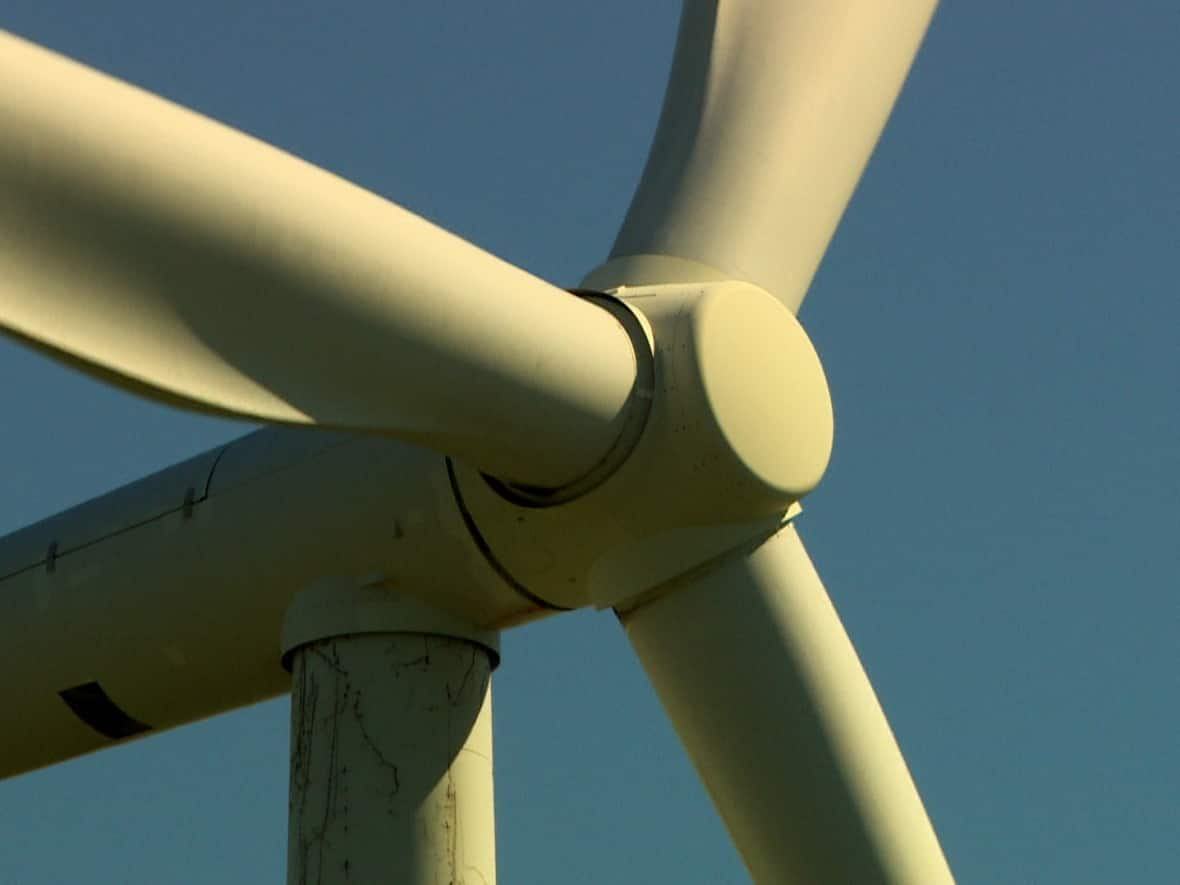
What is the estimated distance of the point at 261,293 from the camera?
488 cm

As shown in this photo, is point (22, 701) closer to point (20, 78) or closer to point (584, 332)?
point (584, 332)

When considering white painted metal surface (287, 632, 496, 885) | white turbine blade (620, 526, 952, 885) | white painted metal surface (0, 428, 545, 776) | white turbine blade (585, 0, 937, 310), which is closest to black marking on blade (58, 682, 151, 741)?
white painted metal surface (0, 428, 545, 776)

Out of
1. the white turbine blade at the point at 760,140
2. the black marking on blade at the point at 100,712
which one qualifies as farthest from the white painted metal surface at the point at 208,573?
the white turbine blade at the point at 760,140

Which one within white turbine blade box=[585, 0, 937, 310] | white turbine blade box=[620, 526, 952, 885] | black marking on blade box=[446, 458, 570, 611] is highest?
white turbine blade box=[585, 0, 937, 310]

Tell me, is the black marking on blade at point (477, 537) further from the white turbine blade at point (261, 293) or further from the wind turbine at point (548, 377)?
the white turbine blade at point (261, 293)

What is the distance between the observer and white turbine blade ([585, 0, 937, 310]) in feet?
21.3

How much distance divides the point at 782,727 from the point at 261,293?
6.33 ft

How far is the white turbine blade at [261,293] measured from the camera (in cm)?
446

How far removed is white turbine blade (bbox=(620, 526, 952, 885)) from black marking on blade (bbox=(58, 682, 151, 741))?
187cm

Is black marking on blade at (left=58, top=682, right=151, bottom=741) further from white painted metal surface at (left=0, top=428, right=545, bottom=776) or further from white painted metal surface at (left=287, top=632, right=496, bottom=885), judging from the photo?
white painted metal surface at (left=287, top=632, right=496, bottom=885)

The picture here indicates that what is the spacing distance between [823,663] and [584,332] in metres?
1.16

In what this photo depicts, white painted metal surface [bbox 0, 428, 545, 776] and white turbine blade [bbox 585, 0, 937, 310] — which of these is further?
white turbine blade [bbox 585, 0, 937, 310]

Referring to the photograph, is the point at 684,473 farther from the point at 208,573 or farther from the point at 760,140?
the point at 208,573

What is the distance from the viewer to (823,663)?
19.5ft
